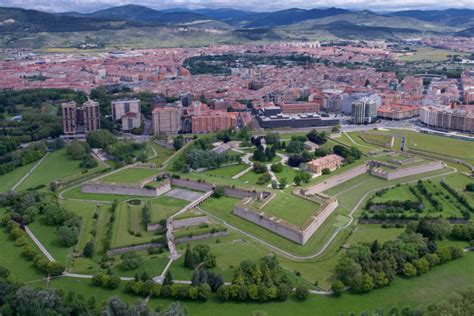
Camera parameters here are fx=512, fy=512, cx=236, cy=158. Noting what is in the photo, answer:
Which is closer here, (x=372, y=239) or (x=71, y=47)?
(x=372, y=239)

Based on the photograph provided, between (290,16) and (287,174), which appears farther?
(290,16)

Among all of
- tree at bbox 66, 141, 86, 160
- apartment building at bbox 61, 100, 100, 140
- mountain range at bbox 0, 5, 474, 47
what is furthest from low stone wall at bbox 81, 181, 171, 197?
mountain range at bbox 0, 5, 474, 47

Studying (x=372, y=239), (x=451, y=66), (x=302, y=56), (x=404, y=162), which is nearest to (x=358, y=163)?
(x=404, y=162)

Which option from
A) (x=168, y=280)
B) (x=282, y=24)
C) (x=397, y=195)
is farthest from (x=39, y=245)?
(x=282, y=24)

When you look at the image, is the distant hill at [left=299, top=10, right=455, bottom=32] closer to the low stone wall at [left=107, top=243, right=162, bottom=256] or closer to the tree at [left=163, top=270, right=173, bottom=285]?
the low stone wall at [left=107, top=243, right=162, bottom=256]

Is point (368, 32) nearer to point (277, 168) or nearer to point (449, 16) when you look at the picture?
point (449, 16)

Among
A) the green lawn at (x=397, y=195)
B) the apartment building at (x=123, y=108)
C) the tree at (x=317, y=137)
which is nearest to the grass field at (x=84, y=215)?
the green lawn at (x=397, y=195)

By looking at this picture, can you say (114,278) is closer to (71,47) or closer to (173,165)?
(173,165)
